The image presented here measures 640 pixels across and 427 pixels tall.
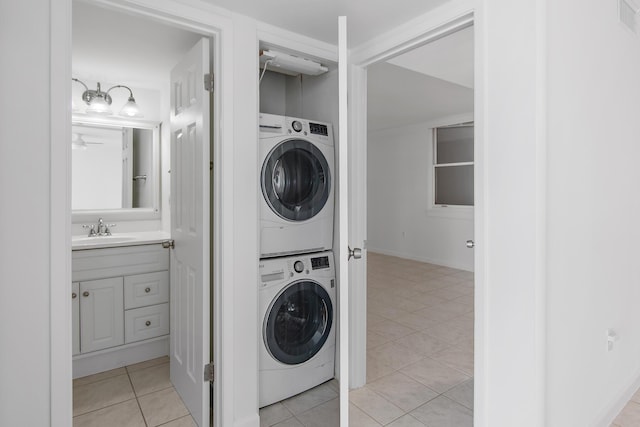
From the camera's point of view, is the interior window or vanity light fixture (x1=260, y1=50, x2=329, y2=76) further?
the interior window

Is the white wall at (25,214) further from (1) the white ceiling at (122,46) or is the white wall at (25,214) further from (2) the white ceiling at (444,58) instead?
(2) the white ceiling at (444,58)

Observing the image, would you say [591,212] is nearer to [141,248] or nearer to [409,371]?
[409,371]

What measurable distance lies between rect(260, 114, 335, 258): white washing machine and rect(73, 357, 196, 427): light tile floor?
1.07 m

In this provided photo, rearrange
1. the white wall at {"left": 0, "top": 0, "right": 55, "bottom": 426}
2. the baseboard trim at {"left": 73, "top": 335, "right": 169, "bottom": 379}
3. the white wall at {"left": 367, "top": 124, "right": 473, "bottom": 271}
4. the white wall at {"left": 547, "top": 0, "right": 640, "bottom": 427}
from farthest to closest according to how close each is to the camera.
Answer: the white wall at {"left": 367, "top": 124, "right": 473, "bottom": 271}, the baseboard trim at {"left": 73, "top": 335, "right": 169, "bottom": 379}, the white wall at {"left": 547, "top": 0, "right": 640, "bottom": 427}, the white wall at {"left": 0, "top": 0, "right": 55, "bottom": 426}

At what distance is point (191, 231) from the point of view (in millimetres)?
2064

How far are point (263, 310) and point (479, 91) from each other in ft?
5.14

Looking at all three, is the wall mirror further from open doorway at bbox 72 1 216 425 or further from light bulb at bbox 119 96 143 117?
light bulb at bbox 119 96 143 117

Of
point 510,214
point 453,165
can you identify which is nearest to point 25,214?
point 510,214

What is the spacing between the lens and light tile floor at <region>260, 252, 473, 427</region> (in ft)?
6.79

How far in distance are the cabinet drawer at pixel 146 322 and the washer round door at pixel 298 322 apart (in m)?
1.14

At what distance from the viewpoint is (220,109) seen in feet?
6.07

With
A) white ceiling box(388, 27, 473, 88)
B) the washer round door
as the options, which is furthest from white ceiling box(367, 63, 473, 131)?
the washer round door

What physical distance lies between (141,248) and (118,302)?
41 centimetres

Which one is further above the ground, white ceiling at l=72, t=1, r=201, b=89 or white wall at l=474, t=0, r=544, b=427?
white ceiling at l=72, t=1, r=201, b=89
